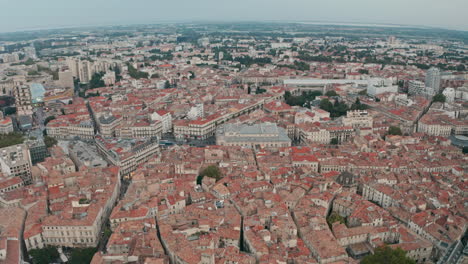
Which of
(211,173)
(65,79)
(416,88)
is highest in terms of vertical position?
(65,79)

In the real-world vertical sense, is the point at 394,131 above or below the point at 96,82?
below

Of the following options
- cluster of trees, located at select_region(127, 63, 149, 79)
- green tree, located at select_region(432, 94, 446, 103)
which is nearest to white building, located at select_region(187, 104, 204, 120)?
green tree, located at select_region(432, 94, 446, 103)

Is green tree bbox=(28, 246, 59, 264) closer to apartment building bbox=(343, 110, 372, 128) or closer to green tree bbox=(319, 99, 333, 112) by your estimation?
apartment building bbox=(343, 110, 372, 128)

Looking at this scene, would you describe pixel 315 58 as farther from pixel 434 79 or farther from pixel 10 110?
pixel 10 110

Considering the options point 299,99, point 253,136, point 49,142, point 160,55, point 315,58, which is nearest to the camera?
point 49,142

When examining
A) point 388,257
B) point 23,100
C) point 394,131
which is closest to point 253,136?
point 394,131

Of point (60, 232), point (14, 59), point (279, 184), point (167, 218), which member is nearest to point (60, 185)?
point (60, 232)

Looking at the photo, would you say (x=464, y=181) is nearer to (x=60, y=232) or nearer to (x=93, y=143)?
(x=60, y=232)

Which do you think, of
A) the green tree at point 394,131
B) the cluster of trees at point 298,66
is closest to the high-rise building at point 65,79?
the cluster of trees at point 298,66
